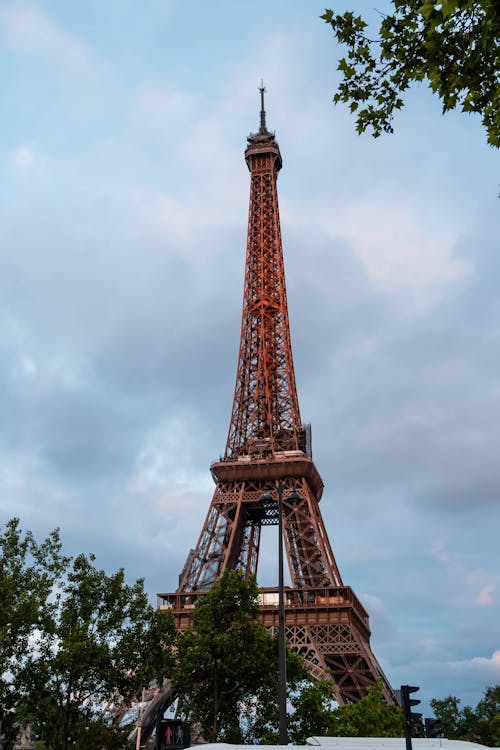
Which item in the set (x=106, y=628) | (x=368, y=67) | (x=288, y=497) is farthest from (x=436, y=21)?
(x=288, y=497)

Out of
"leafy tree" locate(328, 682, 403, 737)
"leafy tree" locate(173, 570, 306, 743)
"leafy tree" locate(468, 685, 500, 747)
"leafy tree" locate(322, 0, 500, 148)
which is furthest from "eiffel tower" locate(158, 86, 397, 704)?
"leafy tree" locate(322, 0, 500, 148)

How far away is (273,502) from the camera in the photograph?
59688 millimetres

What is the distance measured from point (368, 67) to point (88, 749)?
30132mm

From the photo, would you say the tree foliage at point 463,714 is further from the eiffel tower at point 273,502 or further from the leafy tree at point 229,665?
the leafy tree at point 229,665

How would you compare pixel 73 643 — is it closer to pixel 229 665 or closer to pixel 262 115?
pixel 229 665

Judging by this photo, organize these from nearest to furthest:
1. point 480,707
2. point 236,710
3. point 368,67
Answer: point 368,67 < point 236,710 < point 480,707

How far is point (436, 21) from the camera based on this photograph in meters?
8.21

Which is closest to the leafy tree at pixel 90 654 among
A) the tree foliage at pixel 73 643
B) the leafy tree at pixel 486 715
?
the tree foliage at pixel 73 643

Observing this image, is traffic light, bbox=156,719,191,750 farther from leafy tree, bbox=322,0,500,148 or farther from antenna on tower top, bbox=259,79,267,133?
antenna on tower top, bbox=259,79,267,133

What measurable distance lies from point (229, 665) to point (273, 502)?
977 inches

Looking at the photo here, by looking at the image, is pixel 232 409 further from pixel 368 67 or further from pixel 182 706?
pixel 368 67

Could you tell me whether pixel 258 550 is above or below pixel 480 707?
above

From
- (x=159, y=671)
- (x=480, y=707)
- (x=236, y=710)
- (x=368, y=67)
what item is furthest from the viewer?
(x=480, y=707)

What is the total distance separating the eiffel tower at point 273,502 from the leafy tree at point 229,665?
8209mm
